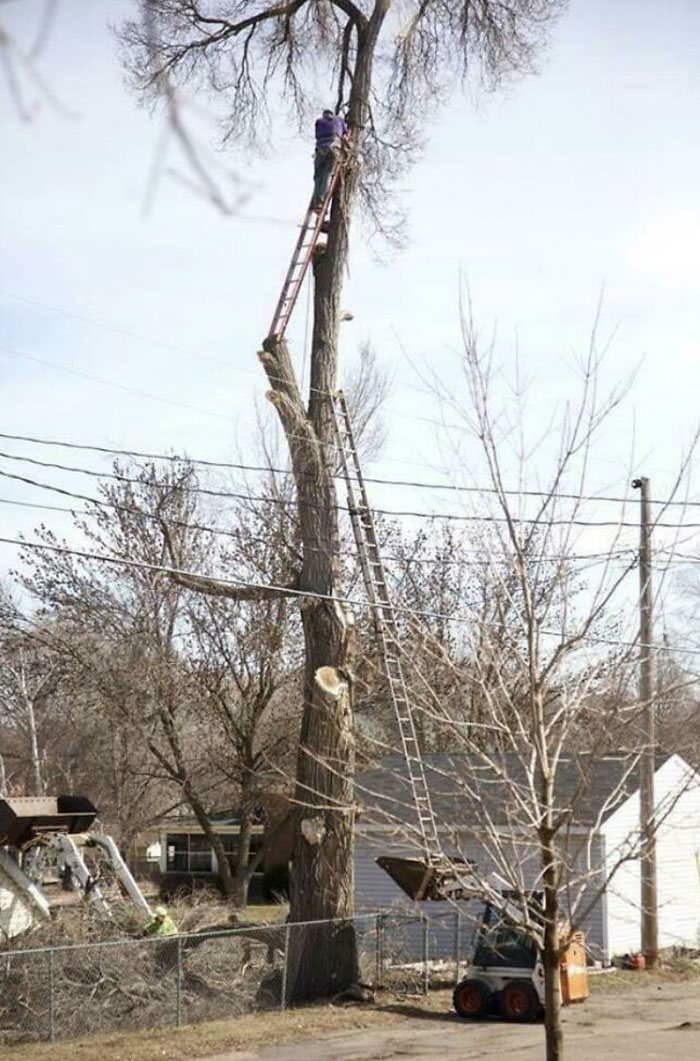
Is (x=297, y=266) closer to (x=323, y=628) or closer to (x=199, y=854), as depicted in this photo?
(x=323, y=628)

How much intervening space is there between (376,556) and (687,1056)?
7.21 m

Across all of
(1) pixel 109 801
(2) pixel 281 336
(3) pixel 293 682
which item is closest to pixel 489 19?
(2) pixel 281 336

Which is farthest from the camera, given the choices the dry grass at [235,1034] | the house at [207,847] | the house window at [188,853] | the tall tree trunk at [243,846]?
the house window at [188,853]

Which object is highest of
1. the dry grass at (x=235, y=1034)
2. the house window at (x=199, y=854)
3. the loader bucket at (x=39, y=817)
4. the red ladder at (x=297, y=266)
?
the red ladder at (x=297, y=266)

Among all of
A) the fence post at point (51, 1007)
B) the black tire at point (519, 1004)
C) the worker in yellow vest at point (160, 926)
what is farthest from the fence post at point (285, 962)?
the fence post at point (51, 1007)

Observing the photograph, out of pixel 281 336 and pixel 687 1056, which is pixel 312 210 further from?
pixel 687 1056

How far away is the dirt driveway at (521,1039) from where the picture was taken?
16141 millimetres

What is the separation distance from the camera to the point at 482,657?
1023 cm

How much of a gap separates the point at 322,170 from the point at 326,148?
40cm

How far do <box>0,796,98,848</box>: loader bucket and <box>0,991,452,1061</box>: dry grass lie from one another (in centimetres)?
Answer: 331

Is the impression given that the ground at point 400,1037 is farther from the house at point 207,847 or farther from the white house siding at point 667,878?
the house at point 207,847

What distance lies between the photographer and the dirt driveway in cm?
1614

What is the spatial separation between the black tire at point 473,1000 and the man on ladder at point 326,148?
11.0 meters

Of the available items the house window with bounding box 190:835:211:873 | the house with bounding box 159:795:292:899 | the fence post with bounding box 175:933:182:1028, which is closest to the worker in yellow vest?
the fence post with bounding box 175:933:182:1028
